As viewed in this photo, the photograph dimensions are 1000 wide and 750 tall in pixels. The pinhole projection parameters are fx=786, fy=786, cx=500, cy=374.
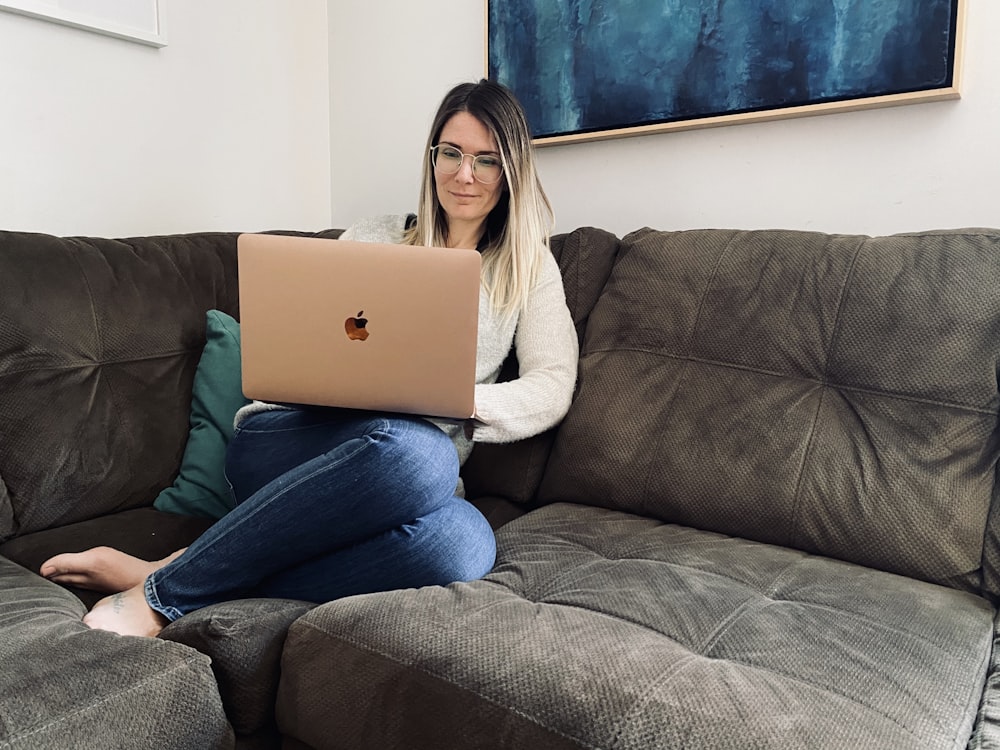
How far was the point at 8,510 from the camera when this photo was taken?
4.06ft

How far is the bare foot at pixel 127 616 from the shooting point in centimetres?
99

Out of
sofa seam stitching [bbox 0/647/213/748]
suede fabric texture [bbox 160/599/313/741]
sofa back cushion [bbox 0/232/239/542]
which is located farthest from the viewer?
sofa back cushion [bbox 0/232/239/542]

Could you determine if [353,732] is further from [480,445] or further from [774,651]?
[480,445]

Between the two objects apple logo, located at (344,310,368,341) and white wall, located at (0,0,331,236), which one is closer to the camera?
apple logo, located at (344,310,368,341)

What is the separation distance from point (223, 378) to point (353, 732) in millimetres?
779

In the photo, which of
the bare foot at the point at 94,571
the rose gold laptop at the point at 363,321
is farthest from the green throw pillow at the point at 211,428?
the rose gold laptop at the point at 363,321

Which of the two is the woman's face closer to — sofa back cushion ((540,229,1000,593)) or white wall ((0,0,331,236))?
sofa back cushion ((540,229,1000,593))

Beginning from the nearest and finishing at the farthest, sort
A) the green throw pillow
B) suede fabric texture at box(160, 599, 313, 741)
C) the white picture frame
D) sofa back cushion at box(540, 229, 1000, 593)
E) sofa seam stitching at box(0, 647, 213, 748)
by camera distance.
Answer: sofa seam stitching at box(0, 647, 213, 748), suede fabric texture at box(160, 599, 313, 741), sofa back cushion at box(540, 229, 1000, 593), the green throw pillow, the white picture frame

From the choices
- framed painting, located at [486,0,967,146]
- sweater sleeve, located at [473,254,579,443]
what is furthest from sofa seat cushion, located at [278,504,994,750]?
framed painting, located at [486,0,967,146]

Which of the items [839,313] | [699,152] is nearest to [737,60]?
[699,152]

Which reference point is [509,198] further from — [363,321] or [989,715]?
[989,715]

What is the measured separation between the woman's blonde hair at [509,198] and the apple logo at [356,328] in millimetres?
467

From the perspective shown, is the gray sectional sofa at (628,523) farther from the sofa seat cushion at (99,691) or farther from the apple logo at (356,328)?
the apple logo at (356,328)

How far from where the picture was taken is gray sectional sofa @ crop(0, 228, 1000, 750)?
77 centimetres
